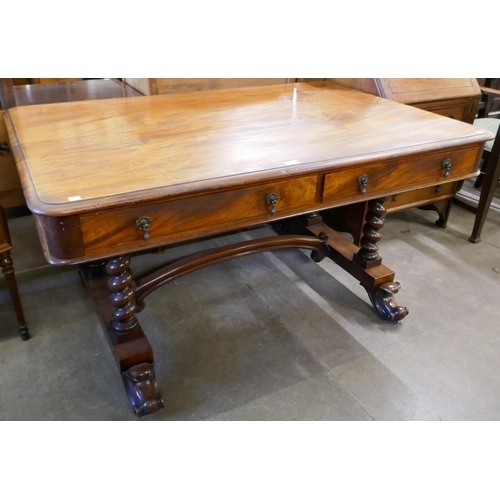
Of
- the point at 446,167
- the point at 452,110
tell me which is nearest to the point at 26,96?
the point at 446,167

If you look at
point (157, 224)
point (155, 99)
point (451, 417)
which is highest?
point (155, 99)

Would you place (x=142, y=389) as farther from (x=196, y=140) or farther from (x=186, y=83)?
(x=186, y=83)

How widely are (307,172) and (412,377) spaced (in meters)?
0.91

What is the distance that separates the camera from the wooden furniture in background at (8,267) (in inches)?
68.0

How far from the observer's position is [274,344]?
193cm

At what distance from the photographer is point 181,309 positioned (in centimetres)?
213

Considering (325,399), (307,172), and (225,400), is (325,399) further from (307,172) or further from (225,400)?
(307,172)

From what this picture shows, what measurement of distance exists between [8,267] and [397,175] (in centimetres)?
143

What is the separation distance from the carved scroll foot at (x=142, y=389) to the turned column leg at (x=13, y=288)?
0.55 m

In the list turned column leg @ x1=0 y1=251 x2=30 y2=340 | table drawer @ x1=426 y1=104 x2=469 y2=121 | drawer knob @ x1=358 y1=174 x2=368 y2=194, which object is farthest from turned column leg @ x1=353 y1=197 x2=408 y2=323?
turned column leg @ x1=0 y1=251 x2=30 y2=340

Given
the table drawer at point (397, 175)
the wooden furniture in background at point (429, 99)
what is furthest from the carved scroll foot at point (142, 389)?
the wooden furniture in background at point (429, 99)

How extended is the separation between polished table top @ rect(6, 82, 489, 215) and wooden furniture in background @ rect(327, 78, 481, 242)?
244 millimetres

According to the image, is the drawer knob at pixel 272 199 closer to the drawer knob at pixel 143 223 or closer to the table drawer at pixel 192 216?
the table drawer at pixel 192 216

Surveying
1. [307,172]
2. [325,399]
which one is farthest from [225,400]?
[307,172]
